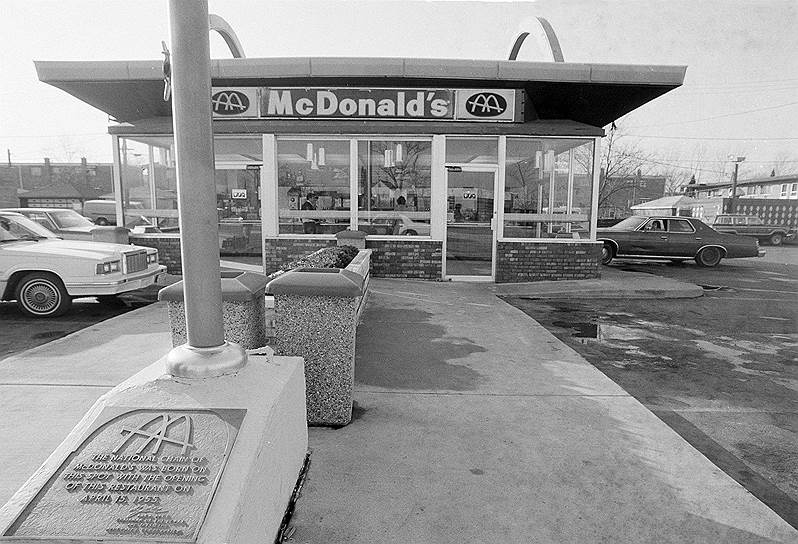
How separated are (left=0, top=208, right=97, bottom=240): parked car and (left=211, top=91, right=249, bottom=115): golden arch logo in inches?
222

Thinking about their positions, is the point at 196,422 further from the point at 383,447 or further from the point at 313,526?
the point at 383,447

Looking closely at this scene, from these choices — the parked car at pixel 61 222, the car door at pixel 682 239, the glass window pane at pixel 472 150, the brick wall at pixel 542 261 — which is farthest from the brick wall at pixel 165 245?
the car door at pixel 682 239

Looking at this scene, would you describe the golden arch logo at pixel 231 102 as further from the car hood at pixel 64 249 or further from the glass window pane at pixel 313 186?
the car hood at pixel 64 249

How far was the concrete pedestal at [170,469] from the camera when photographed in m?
1.91

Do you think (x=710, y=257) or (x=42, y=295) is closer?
(x=42, y=295)

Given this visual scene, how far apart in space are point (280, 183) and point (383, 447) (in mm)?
8647

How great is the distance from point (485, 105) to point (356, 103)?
2673mm

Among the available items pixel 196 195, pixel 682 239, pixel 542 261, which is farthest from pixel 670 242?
pixel 196 195

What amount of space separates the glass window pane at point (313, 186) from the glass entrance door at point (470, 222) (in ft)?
7.56

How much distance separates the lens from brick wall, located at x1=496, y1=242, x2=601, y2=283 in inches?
437

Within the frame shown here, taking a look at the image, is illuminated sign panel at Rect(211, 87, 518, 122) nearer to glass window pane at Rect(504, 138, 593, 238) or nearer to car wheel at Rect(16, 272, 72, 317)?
glass window pane at Rect(504, 138, 593, 238)

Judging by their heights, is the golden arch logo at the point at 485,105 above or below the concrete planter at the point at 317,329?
above

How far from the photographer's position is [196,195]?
2.63 m

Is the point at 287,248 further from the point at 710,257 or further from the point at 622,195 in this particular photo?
the point at 622,195
